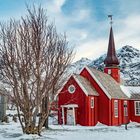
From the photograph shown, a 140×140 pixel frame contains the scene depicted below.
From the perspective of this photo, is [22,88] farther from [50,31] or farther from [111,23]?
[111,23]

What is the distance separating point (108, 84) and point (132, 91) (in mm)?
5297

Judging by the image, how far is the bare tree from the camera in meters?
21.7

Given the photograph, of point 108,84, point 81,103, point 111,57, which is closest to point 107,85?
point 108,84

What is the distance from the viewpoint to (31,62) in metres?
22.1

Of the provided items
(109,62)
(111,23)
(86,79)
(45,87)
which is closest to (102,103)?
(86,79)

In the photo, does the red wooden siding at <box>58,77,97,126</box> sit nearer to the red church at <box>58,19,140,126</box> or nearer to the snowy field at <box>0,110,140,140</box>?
the red church at <box>58,19,140,126</box>

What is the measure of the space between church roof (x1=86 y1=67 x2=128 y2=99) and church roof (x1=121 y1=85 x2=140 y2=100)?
1137 mm

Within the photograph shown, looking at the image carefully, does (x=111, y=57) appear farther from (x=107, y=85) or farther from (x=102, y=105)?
(x=102, y=105)

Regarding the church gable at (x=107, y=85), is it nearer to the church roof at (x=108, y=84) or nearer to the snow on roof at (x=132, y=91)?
the church roof at (x=108, y=84)

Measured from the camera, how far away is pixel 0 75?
918 inches

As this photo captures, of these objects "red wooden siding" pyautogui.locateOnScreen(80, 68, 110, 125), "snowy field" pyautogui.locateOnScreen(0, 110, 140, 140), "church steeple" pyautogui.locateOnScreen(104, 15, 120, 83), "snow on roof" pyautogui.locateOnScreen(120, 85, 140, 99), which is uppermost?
"church steeple" pyautogui.locateOnScreen(104, 15, 120, 83)

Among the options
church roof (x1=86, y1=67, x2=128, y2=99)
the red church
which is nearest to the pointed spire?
church roof (x1=86, y1=67, x2=128, y2=99)

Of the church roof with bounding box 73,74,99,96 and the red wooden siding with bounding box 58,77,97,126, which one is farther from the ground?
the church roof with bounding box 73,74,99,96

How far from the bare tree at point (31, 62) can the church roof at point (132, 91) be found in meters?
22.8
